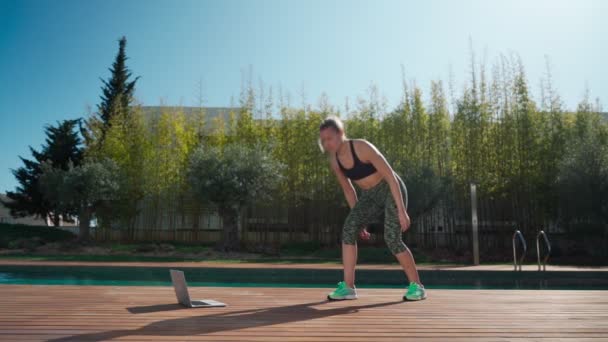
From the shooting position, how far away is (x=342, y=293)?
2422 mm

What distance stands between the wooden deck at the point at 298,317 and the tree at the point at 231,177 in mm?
7396

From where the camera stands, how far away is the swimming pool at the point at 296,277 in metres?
5.70

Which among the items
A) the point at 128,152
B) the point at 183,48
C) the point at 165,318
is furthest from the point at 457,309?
the point at 128,152

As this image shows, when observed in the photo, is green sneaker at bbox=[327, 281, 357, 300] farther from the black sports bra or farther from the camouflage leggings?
the black sports bra

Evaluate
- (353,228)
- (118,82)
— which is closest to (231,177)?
(353,228)

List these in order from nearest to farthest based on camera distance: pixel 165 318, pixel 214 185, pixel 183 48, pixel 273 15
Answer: pixel 165 318, pixel 273 15, pixel 183 48, pixel 214 185

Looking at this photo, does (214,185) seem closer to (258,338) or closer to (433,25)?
(433,25)

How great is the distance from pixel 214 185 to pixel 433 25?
5.92 meters

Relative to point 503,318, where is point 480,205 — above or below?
above

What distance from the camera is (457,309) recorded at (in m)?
2.05

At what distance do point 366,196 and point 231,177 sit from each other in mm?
7794

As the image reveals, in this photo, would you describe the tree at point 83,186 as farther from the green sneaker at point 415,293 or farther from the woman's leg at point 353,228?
the green sneaker at point 415,293

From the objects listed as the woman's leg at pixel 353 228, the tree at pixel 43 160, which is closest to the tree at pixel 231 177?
the tree at pixel 43 160

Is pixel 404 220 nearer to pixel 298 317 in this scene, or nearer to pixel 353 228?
pixel 353 228
